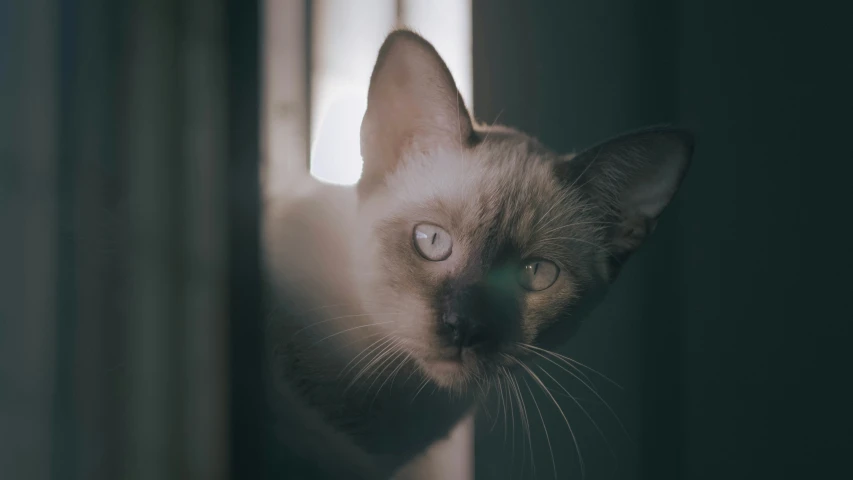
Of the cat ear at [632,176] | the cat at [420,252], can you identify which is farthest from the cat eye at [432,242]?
the cat ear at [632,176]

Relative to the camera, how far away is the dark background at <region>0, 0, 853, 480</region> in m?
0.80

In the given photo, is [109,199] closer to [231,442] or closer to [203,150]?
[203,150]

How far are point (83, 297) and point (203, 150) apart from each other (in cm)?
30

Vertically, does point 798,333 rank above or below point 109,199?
below

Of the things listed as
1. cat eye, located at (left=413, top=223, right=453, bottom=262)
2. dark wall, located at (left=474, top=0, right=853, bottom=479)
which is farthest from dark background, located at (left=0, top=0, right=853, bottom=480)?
cat eye, located at (left=413, top=223, right=453, bottom=262)

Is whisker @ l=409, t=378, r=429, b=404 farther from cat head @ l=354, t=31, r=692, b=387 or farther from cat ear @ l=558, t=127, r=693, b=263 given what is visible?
cat ear @ l=558, t=127, r=693, b=263

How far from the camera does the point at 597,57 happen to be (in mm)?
916

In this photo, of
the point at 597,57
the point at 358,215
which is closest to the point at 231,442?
the point at 358,215

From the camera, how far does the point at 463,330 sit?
2.35ft

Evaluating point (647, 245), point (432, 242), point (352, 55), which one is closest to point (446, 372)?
point (432, 242)

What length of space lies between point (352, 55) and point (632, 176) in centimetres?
47

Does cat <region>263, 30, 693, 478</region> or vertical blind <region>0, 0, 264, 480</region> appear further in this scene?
cat <region>263, 30, 693, 478</region>

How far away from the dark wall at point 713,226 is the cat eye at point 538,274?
130 mm

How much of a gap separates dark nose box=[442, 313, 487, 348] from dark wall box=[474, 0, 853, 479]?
0.23 m
